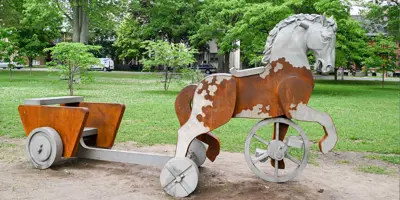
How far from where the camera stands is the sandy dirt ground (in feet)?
14.9

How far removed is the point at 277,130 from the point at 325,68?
831 mm

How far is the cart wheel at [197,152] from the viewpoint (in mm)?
5570

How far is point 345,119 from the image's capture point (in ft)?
36.9

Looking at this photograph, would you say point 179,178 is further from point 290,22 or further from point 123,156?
point 290,22

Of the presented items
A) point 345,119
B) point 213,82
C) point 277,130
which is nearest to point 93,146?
point 213,82

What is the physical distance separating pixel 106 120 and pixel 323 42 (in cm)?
319

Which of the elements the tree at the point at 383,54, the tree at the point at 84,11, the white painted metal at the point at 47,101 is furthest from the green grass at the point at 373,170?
the tree at the point at 84,11

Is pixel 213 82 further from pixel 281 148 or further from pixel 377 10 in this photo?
pixel 377 10

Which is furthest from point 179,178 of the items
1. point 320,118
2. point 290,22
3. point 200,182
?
point 290,22

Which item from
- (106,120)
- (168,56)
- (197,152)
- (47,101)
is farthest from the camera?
(168,56)

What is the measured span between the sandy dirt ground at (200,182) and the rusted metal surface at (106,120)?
0.35m

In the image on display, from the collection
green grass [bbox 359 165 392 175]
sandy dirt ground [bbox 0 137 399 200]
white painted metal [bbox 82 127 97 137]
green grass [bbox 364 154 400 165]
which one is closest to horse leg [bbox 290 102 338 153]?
sandy dirt ground [bbox 0 137 399 200]

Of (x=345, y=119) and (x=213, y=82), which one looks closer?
(x=213, y=82)

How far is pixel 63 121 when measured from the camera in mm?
5504
